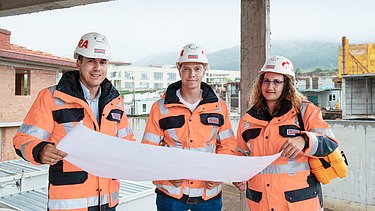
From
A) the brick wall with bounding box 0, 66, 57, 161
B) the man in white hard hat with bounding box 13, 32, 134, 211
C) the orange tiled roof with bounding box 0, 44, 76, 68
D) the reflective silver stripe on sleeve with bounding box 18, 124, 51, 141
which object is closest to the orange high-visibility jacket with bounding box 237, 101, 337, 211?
the man in white hard hat with bounding box 13, 32, 134, 211

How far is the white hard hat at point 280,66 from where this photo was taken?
2.31 meters

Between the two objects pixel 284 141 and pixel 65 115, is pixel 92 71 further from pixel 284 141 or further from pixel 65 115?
pixel 284 141

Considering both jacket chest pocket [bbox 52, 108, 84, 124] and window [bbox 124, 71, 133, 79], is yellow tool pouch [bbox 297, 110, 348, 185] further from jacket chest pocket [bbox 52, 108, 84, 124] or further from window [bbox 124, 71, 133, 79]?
window [bbox 124, 71, 133, 79]

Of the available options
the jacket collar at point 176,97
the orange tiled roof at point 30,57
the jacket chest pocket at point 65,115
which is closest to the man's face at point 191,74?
the jacket collar at point 176,97

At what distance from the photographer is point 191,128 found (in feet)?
8.13

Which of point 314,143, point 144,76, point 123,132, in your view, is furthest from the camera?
point 144,76

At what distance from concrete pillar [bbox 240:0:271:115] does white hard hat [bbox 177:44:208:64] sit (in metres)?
0.68

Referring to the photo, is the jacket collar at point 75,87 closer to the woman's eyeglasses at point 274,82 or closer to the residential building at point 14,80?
the woman's eyeglasses at point 274,82

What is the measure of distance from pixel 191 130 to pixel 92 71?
76 centimetres

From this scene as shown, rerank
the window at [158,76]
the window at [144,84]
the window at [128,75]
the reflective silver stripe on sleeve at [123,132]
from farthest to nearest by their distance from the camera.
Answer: the window at [158,76] < the window at [144,84] < the window at [128,75] < the reflective silver stripe on sleeve at [123,132]

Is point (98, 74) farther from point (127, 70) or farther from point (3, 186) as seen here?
point (127, 70)

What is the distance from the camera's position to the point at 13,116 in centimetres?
1268

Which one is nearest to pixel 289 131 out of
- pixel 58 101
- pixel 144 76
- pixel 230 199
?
pixel 58 101

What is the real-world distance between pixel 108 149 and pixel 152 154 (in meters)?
0.25
